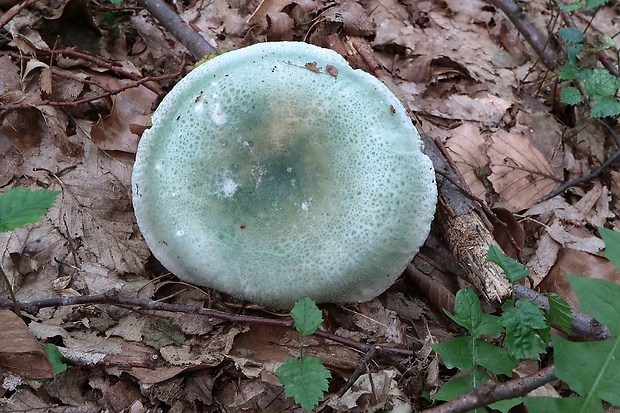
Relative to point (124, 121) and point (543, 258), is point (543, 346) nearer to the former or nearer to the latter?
point (543, 258)

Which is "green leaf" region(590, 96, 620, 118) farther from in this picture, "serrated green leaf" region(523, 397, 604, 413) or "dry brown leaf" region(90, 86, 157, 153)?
"dry brown leaf" region(90, 86, 157, 153)

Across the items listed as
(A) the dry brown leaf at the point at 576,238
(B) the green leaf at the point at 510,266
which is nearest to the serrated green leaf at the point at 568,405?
(B) the green leaf at the point at 510,266

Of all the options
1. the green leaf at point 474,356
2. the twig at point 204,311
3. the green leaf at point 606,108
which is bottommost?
the twig at point 204,311

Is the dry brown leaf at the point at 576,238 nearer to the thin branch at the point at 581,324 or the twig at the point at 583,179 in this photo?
the twig at the point at 583,179

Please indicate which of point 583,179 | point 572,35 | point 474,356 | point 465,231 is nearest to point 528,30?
point 572,35

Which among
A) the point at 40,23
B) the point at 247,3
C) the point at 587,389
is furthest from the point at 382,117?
the point at 40,23

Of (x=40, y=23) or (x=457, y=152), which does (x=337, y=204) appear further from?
(x=40, y=23)
